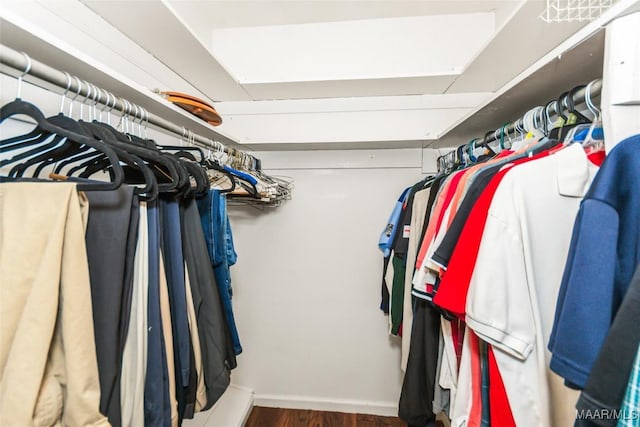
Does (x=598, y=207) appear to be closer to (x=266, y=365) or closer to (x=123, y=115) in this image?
(x=123, y=115)

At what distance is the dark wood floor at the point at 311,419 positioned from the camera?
5.38 feet

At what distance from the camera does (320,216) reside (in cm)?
172

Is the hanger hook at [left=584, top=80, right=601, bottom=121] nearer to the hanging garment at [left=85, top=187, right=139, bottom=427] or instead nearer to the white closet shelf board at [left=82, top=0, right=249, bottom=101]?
the hanging garment at [left=85, top=187, right=139, bottom=427]

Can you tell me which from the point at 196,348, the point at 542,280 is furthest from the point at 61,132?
the point at 542,280

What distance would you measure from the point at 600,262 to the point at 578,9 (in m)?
0.73

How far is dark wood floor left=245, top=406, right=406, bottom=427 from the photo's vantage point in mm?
1641

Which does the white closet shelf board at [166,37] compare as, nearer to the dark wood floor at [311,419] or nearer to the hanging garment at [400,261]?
the hanging garment at [400,261]

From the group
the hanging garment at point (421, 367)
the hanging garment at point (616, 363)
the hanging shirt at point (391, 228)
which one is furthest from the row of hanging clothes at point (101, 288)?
the hanging shirt at point (391, 228)

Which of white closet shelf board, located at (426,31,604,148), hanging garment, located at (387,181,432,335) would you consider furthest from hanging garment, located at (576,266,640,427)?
hanging garment, located at (387,181,432,335)

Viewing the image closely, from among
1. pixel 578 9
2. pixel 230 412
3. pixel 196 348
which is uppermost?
pixel 578 9

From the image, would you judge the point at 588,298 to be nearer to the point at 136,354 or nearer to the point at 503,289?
the point at 503,289

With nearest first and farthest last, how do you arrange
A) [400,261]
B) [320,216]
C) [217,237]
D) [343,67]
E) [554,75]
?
[554,75]
[217,237]
[400,261]
[343,67]
[320,216]

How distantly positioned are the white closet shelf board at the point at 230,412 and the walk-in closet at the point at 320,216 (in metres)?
0.01

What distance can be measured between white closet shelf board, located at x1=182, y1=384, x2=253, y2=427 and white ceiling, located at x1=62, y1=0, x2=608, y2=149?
144cm
